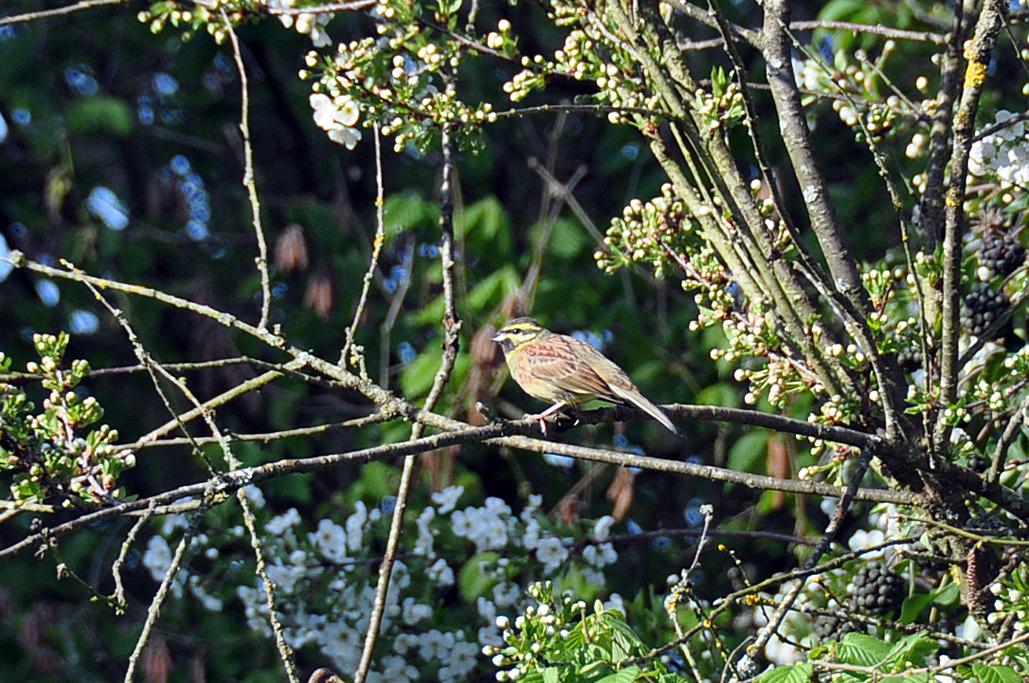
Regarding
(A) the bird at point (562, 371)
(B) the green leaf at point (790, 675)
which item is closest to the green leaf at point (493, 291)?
(A) the bird at point (562, 371)

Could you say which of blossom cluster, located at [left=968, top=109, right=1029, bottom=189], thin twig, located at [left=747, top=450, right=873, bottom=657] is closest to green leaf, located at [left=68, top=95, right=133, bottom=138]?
blossom cluster, located at [left=968, top=109, right=1029, bottom=189]

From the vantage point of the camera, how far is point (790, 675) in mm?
2490

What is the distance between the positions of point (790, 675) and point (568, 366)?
6.08 feet

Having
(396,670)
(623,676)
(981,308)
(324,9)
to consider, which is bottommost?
(396,670)

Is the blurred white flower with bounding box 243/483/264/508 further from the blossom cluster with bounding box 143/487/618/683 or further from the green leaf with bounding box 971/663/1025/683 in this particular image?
the green leaf with bounding box 971/663/1025/683

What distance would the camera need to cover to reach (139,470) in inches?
300

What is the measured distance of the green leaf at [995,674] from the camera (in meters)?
2.47

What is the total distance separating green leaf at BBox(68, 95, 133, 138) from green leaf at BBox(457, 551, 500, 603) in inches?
127

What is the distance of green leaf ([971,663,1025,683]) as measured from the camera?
8.11ft

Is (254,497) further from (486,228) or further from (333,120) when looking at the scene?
(333,120)

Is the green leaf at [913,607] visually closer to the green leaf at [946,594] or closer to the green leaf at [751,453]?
the green leaf at [946,594]

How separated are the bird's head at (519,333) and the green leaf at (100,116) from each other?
2.95 m

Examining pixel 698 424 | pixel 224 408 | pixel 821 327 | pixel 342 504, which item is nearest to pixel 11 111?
pixel 224 408

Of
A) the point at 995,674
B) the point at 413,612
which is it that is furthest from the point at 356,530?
the point at 995,674
